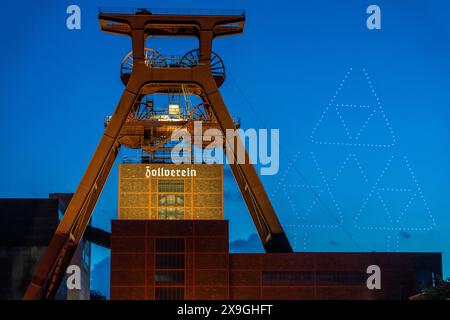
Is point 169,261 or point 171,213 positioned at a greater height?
point 171,213

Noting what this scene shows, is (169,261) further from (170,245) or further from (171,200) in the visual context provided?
(171,200)

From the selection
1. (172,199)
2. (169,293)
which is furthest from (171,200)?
(169,293)

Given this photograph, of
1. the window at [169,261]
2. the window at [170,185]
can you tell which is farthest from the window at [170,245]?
the window at [170,185]

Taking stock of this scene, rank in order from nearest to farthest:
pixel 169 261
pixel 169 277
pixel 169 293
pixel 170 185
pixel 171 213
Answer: pixel 169 293
pixel 169 277
pixel 169 261
pixel 171 213
pixel 170 185

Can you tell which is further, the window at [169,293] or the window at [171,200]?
the window at [171,200]

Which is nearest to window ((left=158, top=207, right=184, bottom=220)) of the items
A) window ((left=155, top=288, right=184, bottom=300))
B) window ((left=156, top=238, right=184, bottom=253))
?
window ((left=156, top=238, right=184, bottom=253))

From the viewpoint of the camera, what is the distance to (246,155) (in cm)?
5241

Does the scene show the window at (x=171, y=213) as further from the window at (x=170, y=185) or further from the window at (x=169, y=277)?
the window at (x=169, y=277)
